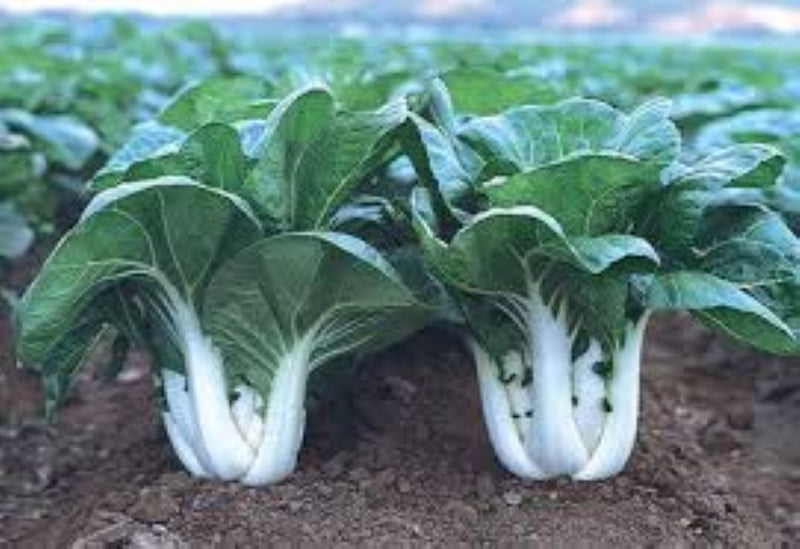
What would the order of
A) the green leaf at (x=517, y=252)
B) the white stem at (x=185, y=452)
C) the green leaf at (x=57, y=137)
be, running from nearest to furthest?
the green leaf at (x=517, y=252) → the white stem at (x=185, y=452) → the green leaf at (x=57, y=137)

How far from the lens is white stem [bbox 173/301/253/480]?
2748 millimetres

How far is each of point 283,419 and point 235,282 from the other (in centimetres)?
31

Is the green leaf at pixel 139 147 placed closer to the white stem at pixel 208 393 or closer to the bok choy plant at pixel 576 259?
the white stem at pixel 208 393

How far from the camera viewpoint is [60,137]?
448 cm

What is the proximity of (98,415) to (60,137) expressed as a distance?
1.00 meters

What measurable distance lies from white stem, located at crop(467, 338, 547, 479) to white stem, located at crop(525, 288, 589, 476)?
0.05m

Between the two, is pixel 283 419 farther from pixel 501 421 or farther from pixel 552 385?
pixel 552 385

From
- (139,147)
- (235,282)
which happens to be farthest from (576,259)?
(139,147)

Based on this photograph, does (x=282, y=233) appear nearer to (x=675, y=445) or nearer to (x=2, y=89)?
(x=675, y=445)

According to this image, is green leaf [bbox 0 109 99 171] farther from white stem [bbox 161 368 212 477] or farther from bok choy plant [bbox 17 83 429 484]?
white stem [bbox 161 368 212 477]

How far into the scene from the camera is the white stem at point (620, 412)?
2725 mm

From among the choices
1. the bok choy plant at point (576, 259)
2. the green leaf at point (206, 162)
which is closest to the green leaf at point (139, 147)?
the green leaf at point (206, 162)

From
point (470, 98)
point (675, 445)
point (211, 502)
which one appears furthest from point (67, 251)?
point (675, 445)

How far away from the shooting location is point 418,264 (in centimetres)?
271
